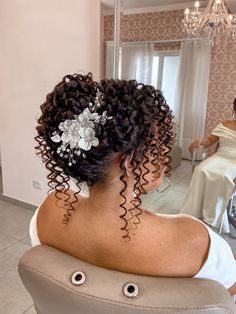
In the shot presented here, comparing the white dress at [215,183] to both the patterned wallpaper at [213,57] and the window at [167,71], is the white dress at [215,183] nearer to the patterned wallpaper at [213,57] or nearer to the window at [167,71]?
the patterned wallpaper at [213,57]

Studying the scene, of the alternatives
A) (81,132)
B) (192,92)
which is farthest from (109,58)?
(81,132)

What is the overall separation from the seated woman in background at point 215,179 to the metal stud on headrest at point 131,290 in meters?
1.12

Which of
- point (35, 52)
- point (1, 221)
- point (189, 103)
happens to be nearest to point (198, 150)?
point (189, 103)

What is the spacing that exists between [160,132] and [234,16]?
1118 mm

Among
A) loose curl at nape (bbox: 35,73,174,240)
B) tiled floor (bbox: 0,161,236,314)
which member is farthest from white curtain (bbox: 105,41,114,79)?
loose curl at nape (bbox: 35,73,174,240)

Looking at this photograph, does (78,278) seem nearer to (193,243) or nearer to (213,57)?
(193,243)

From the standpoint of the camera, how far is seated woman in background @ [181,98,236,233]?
1.51 meters

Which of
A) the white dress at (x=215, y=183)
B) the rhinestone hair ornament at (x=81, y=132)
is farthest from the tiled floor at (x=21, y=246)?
the rhinestone hair ornament at (x=81, y=132)

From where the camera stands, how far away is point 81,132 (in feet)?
2.02

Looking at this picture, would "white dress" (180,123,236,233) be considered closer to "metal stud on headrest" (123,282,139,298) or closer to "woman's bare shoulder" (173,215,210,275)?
"woman's bare shoulder" (173,215,210,275)

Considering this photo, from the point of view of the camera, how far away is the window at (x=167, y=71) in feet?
5.32

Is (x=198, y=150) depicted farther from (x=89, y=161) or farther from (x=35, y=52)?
(x=35, y=52)

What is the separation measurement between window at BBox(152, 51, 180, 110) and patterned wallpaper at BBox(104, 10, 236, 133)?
46 millimetres

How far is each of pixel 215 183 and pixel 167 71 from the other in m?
0.70
